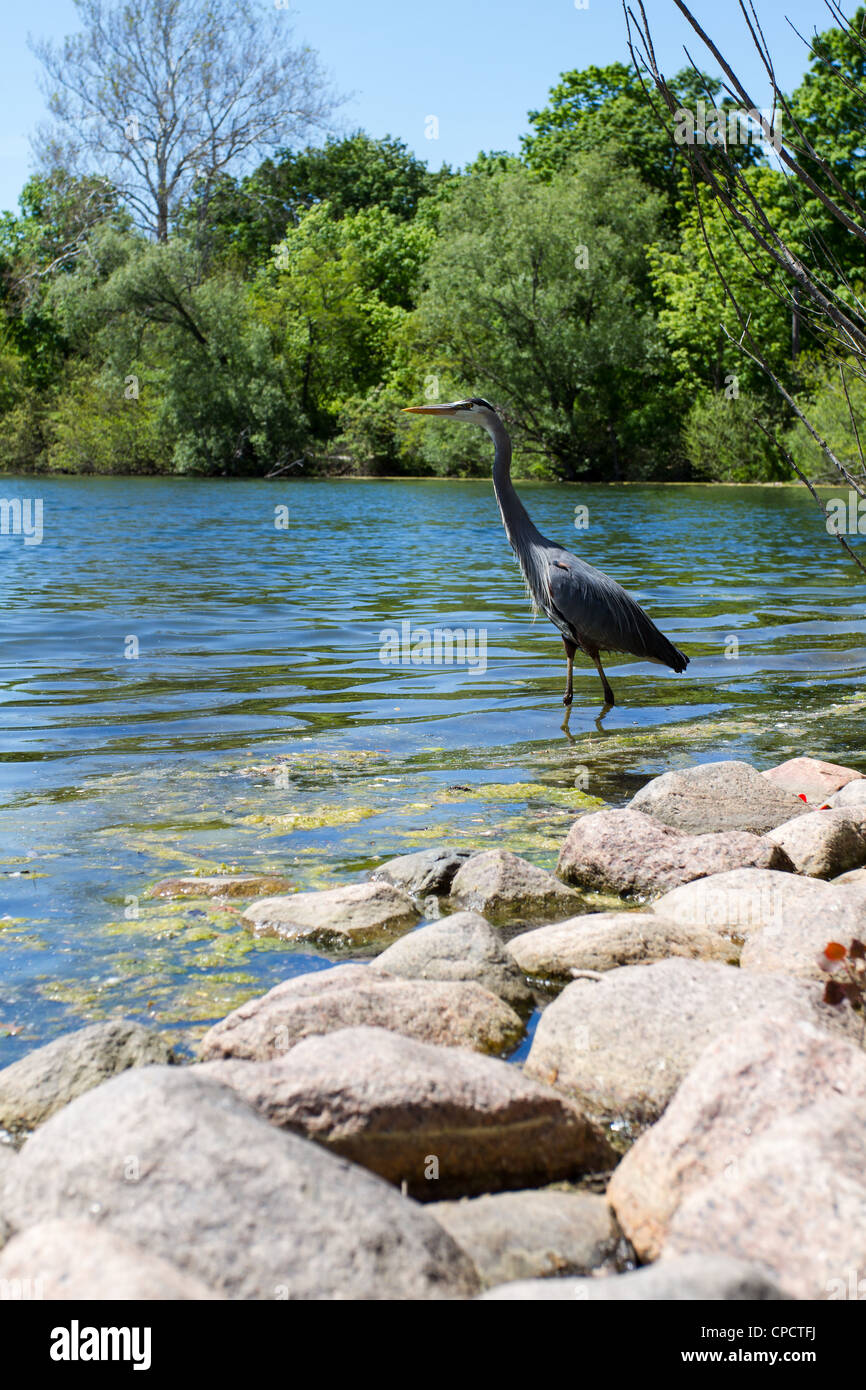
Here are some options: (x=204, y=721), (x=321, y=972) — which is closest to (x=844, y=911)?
(x=321, y=972)

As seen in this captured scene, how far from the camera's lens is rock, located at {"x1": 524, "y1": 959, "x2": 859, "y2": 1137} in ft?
9.67

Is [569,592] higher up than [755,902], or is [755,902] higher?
[569,592]

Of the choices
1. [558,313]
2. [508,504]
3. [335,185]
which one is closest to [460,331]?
[558,313]

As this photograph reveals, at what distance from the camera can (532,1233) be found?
93.0 inches

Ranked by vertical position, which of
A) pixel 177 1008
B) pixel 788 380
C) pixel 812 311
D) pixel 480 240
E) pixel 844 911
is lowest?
pixel 177 1008

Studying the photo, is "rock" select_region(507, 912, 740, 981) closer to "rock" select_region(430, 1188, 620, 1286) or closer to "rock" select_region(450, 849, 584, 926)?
"rock" select_region(450, 849, 584, 926)

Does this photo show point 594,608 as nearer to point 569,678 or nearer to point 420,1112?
point 569,678

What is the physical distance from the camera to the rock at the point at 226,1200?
6.71ft

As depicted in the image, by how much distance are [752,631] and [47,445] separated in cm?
4187

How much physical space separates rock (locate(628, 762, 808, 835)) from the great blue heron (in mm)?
3002

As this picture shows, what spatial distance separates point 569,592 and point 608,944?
4983mm

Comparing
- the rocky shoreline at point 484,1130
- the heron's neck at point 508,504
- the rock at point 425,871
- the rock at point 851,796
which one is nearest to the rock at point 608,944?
the rocky shoreline at point 484,1130

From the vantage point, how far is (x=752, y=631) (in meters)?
12.4
